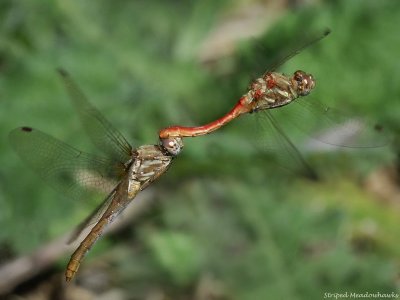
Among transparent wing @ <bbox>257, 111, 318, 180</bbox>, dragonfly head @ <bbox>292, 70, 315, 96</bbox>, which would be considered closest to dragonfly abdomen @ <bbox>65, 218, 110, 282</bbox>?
transparent wing @ <bbox>257, 111, 318, 180</bbox>

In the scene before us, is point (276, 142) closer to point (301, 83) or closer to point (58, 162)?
point (301, 83)

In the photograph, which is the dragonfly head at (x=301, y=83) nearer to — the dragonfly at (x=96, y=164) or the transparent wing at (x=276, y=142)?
the transparent wing at (x=276, y=142)

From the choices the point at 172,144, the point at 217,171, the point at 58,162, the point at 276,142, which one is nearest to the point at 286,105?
the point at 276,142

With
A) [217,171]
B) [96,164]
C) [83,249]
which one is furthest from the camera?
[217,171]

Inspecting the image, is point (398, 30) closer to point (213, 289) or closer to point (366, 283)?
point (366, 283)

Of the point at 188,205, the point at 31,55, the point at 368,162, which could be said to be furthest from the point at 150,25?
the point at 368,162

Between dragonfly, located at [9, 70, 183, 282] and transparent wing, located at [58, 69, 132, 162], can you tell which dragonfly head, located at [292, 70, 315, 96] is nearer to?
dragonfly, located at [9, 70, 183, 282]

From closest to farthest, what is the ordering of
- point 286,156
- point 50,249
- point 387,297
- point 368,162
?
point 286,156
point 387,297
point 50,249
point 368,162
